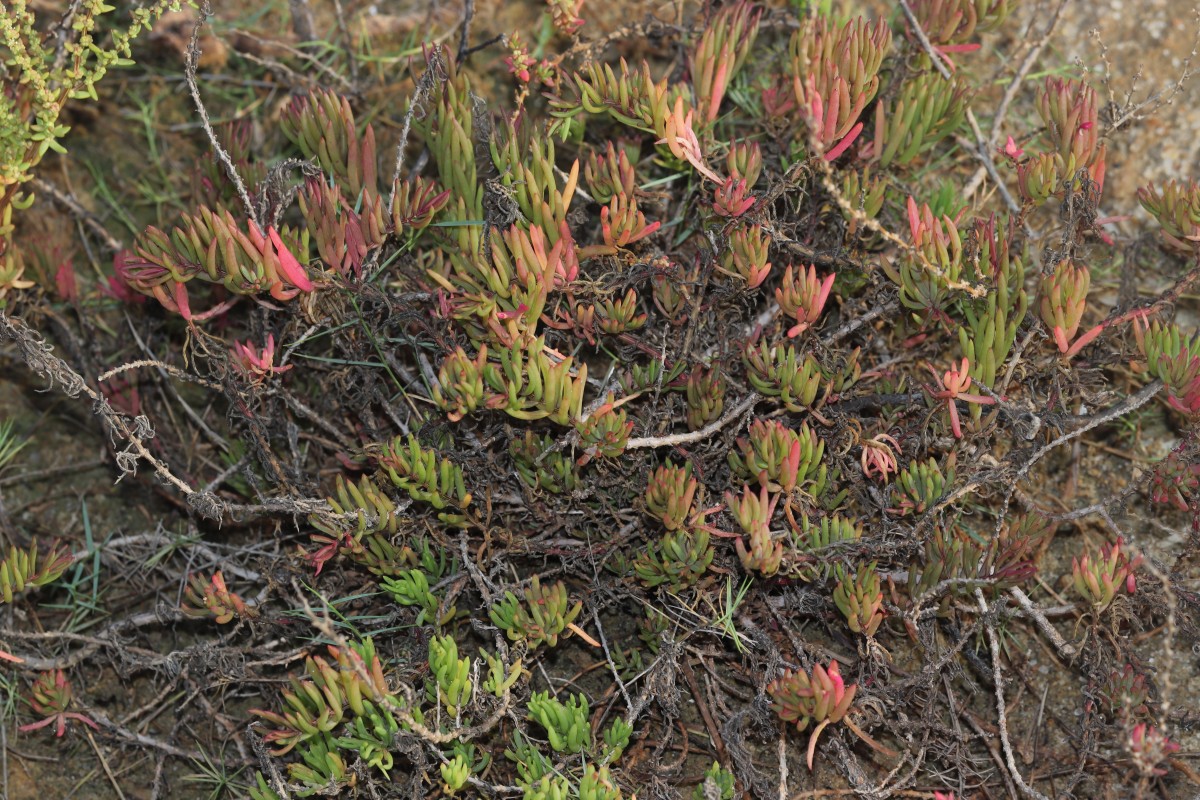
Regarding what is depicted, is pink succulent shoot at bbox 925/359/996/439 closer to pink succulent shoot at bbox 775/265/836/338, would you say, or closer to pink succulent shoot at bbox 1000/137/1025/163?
pink succulent shoot at bbox 775/265/836/338

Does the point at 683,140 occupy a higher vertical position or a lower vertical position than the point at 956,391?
higher

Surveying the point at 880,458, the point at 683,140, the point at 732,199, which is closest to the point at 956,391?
the point at 880,458

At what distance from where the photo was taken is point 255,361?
2807 millimetres

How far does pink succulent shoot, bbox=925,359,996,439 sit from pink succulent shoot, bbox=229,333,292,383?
62.9 inches

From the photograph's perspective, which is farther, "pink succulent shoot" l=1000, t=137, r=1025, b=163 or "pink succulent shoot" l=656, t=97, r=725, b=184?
"pink succulent shoot" l=1000, t=137, r=1025, b=163

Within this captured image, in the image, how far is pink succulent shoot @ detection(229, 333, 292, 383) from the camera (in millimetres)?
2812

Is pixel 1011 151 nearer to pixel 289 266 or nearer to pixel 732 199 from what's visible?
pixel 732 199

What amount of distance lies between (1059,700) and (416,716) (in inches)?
64.3

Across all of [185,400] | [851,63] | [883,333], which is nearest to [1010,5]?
[851,63]

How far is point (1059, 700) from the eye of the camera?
9.54 ft

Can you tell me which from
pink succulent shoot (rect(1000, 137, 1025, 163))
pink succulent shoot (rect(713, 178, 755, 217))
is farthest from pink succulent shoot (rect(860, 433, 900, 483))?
pink succulent shoot (rect(1000, 137, 1025, 163))

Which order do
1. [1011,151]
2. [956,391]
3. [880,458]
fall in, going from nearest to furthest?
[956,391], [880,458], [1011,151]

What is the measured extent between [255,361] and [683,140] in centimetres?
118

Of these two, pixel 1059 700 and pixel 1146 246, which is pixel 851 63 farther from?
pixel 1059 700
